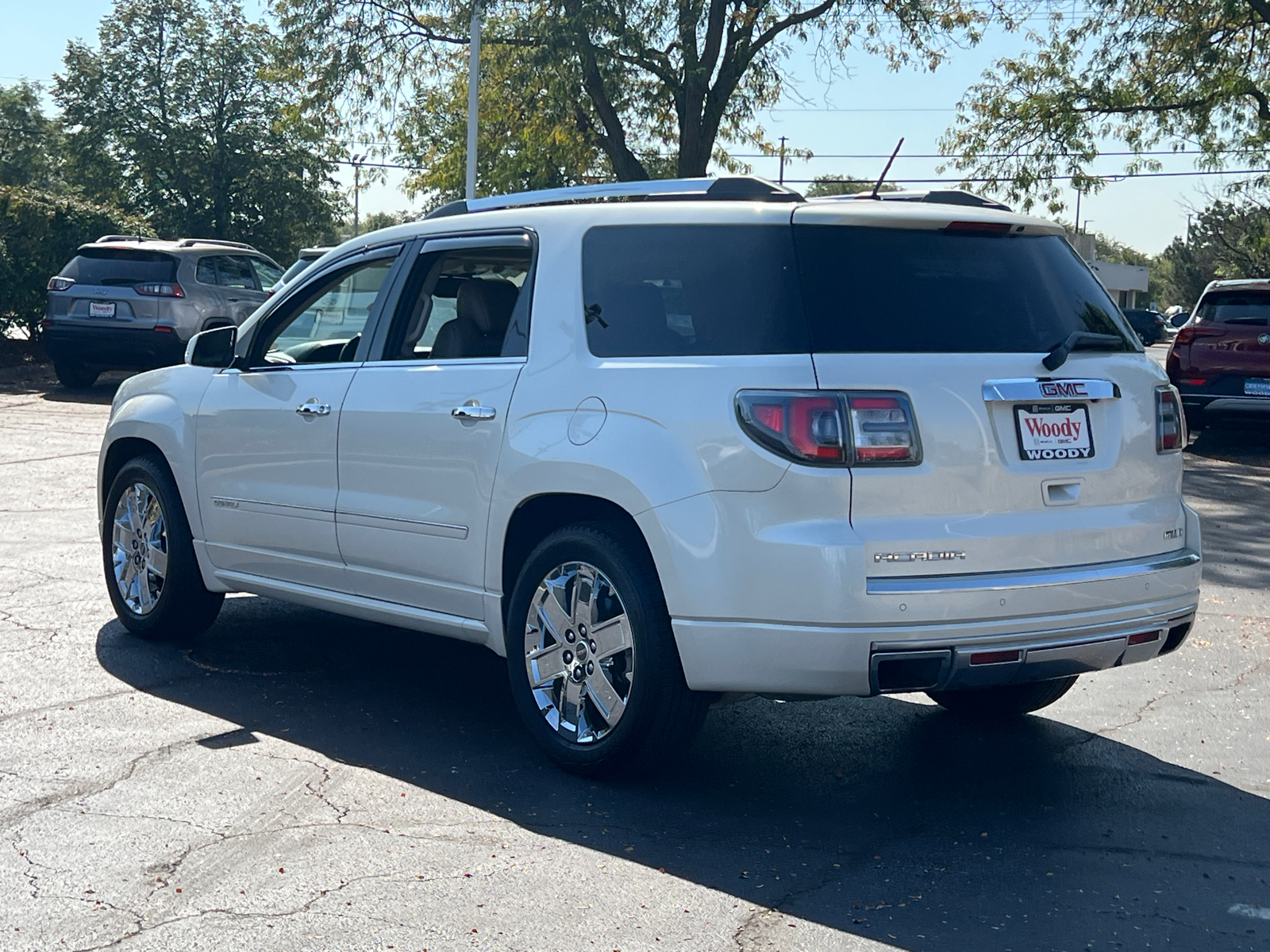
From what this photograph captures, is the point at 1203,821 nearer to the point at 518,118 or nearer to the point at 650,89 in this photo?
the point at 650,89

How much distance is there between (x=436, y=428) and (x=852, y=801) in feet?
6.33

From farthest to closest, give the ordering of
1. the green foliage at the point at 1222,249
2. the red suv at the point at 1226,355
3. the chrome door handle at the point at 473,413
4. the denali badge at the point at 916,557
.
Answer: the green foliage at the point at 1222,249, the red suv at the point at 1226,355, the chrome door handle at the point at 473,413, the denali badge at the point at 916,557

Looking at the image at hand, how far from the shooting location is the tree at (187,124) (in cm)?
3641

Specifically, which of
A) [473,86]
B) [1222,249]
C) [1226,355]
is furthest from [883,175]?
[1222,249]

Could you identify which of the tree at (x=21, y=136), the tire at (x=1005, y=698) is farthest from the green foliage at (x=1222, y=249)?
the tree at (x=21, y=136)

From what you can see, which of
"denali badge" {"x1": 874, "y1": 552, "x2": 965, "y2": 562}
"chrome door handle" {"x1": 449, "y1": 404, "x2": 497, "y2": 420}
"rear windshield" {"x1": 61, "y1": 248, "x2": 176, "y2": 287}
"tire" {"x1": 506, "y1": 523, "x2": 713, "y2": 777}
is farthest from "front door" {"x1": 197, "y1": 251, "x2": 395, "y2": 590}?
"rear windshield" {"x1": 61, "y1": 248, "x2": 176, "y2": 287}

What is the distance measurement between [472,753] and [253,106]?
34490mm

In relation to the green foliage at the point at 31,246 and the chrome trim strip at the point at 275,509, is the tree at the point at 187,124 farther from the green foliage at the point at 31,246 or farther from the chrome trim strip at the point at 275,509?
the chrome trim strip at the point at 275,509

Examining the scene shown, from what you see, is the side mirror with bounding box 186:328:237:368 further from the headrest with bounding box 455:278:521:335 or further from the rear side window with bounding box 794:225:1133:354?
the rear side window with bounding box 794:225:1133:354

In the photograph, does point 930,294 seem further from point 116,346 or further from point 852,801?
point 116,346

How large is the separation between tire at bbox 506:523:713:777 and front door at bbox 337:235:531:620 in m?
0.31

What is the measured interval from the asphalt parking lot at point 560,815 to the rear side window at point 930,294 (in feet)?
4.83

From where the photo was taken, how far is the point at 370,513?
18.1 feet

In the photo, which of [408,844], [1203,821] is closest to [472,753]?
[408,844]
